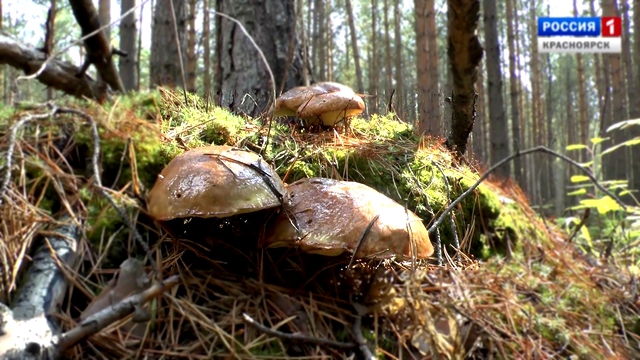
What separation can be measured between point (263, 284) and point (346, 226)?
325 millimetres

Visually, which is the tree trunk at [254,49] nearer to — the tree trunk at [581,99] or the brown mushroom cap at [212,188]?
the brown mushroom cap at [212,188]

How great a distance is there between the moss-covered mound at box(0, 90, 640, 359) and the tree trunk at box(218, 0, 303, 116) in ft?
5.67

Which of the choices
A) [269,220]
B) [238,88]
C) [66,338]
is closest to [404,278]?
[269,220]

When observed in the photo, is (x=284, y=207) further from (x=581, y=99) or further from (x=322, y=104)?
(x=581, y=99)

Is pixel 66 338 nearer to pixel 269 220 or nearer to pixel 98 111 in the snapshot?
pixel 269 220

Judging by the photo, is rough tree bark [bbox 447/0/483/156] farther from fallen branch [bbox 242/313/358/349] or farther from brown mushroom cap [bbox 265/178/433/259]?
fallen branch [bbox 242/313/358/349]

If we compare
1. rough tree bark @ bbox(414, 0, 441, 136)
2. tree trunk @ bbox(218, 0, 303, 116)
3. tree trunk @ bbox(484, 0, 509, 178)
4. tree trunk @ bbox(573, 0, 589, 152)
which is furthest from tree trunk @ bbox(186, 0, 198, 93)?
tree trunk @ bbox(573, 0, 589, 152)

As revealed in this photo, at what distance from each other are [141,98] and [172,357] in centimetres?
105

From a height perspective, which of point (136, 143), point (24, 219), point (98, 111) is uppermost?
point (98, 111)

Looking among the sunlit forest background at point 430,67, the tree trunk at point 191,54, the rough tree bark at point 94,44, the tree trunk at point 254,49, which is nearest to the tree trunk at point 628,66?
the sunlit forest background at point 430,67

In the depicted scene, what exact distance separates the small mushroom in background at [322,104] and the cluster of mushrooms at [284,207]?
1005mm

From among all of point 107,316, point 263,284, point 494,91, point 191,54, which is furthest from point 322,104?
point 191,54

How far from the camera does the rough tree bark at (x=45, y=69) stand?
4207 millimetres

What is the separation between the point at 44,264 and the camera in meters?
1.16
